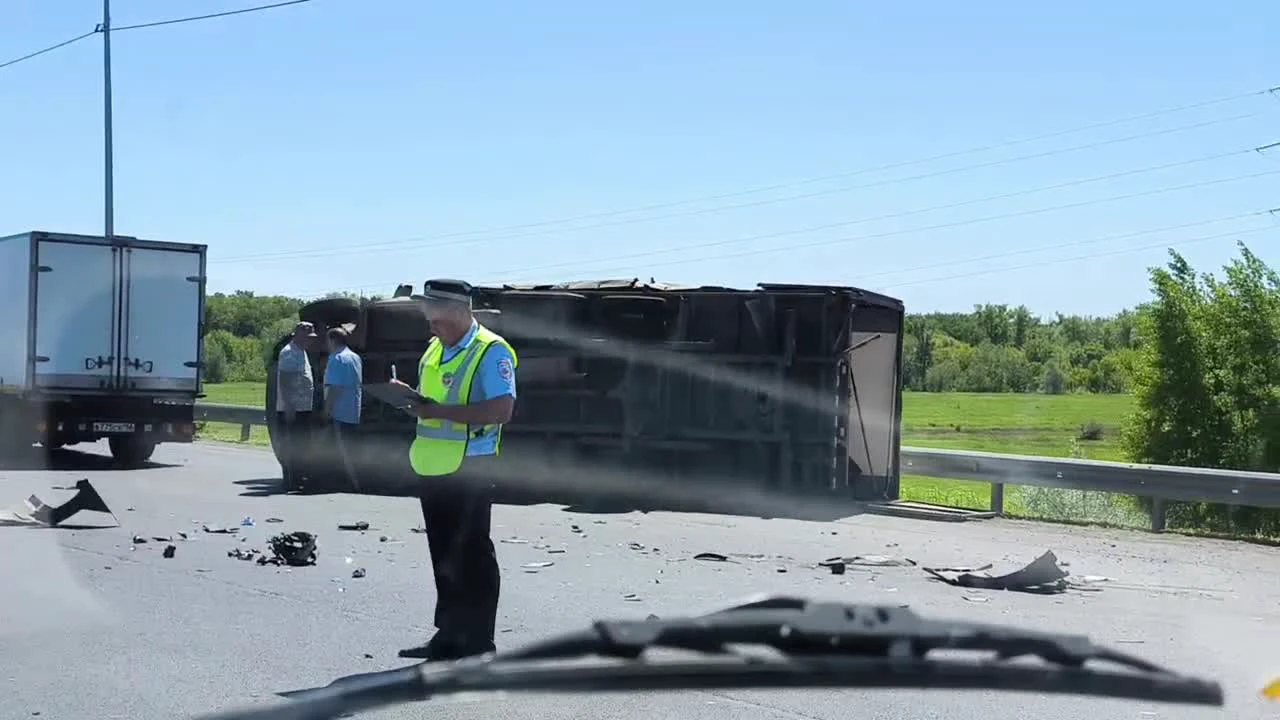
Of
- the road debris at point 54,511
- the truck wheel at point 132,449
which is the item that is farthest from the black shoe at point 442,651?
the truck wheel at point 132,449

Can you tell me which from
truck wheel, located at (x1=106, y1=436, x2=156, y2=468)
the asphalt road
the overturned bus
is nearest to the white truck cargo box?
truck wheel, located at (x1=106, y1=436, x2=156, y2=468)

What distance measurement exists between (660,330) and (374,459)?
372cm

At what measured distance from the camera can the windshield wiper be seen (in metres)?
3.61

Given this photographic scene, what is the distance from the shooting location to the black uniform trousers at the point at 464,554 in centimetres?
662

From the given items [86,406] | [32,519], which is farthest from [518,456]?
[86,406]

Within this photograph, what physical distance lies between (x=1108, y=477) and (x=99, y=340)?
13.0m

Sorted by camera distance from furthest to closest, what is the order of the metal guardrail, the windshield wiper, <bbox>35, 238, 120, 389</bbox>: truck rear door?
<bbox>35, 238, 120, 389</bbox>: truck rear door < the metal guardrail < the windshield wiper

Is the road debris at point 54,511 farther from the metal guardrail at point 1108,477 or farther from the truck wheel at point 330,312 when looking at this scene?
the metal guardrail at point 1108,477

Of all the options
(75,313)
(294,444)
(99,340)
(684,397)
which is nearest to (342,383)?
(294,444)

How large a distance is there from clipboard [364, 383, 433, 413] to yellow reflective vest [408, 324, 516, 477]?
88mm

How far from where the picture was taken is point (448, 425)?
21.8 ft

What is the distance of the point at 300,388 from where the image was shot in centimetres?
1602

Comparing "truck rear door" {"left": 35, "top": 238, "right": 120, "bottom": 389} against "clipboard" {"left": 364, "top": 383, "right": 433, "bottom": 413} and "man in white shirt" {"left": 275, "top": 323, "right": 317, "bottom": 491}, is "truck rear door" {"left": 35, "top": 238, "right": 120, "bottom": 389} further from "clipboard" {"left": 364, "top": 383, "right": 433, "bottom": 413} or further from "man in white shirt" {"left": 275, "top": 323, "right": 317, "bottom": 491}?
"clipboard" {"left": 364, "top": 383, "right": 433, "bottom": 413}

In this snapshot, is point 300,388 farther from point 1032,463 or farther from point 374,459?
point 1032,463
